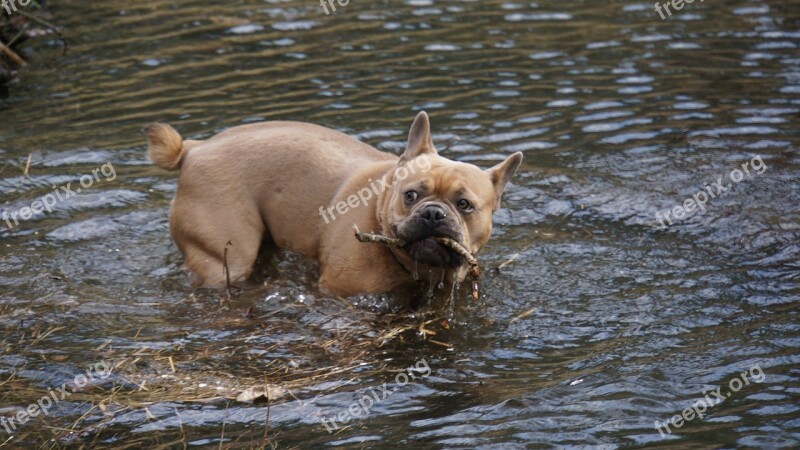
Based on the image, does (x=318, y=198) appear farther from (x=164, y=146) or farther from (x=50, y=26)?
(x=50, y=26)

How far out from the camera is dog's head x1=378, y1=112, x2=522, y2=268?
602 centimetres

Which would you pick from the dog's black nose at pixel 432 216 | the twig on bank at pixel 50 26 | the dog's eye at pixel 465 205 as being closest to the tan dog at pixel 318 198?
the dog's eye at pixel 465 205

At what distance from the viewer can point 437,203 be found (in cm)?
609

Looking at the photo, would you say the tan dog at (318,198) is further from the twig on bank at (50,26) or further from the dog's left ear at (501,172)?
the twig on bank at (50,26)

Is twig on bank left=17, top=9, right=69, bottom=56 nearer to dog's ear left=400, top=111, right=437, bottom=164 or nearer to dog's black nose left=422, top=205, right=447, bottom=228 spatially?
dog's ear left=400, top=111, right=437, bottom=164

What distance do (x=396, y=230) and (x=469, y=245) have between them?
17.0 inches

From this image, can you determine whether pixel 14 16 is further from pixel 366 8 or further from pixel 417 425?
pixel 417 425

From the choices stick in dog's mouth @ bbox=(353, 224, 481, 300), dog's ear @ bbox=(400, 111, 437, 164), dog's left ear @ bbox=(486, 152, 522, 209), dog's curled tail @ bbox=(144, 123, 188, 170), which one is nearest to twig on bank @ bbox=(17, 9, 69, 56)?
dog's curled tail @ bbox=(144, 123, 188, 170)

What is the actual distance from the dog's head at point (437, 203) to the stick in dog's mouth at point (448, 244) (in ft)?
0.11

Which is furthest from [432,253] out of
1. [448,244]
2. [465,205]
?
[465,205]

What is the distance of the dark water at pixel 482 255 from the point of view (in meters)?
5.18

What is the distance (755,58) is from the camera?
34.9 feet

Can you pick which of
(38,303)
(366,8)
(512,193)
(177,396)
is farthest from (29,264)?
(366,8)

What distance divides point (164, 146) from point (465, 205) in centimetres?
203
